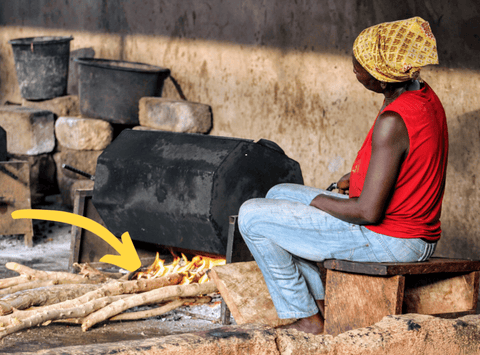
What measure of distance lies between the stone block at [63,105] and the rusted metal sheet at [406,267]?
488cm

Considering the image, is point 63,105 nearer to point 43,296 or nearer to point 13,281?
point 13,281

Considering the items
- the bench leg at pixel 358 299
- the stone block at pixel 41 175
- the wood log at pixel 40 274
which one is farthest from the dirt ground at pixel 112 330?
the stone block at pixel 41 175

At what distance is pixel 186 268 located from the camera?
4211mm

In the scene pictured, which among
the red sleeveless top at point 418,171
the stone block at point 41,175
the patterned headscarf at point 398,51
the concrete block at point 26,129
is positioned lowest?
the stone block at point 41,175

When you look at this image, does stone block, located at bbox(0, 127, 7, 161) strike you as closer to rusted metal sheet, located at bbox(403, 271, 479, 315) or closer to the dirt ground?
the dirt ground

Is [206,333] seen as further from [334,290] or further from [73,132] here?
[73,132]

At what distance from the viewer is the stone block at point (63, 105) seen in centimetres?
688

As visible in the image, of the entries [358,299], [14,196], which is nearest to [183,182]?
[358,299]

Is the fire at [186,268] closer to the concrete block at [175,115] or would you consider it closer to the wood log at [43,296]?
the wood log at [43,296]

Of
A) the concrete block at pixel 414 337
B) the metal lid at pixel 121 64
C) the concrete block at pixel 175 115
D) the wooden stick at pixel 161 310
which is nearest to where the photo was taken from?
the concrete block at pixel 414 337

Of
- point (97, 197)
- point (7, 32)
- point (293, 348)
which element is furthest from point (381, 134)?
point (7, 32)

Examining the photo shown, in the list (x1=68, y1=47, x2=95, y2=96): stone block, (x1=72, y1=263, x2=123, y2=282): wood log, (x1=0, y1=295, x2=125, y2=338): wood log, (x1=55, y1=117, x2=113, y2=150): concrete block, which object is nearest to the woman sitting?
(x1=0, y1=295, x2=125, y2=338): wood log

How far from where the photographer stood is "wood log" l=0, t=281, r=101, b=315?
3418 millimetres

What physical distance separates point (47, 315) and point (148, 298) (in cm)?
58
